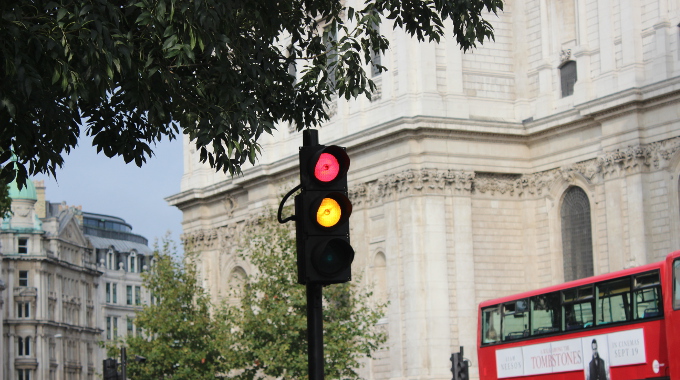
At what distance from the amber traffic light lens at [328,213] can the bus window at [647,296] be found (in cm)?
1750

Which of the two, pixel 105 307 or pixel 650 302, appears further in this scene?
pixel 105 307

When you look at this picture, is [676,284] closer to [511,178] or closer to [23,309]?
[511,178]

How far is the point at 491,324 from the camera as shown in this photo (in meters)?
35.8

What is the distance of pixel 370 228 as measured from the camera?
56281 mm

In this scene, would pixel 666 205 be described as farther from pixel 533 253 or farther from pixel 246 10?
pixel 246 10

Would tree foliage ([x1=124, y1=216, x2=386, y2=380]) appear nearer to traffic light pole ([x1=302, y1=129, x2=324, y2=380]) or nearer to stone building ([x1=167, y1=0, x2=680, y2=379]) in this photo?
stone building ([x1=167, y1=0, x2=680, y2=379])

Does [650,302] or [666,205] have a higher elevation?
[666,205]

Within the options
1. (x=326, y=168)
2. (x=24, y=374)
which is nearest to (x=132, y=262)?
(x=24, y=374)

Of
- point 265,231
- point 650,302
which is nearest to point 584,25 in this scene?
point 265,231

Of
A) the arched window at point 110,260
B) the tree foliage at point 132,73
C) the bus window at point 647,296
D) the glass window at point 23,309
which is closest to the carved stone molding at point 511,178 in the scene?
the bus window at point 647,296

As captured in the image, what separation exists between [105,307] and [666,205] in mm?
105364

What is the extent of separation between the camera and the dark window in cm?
5319

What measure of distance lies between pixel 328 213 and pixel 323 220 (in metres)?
0.08

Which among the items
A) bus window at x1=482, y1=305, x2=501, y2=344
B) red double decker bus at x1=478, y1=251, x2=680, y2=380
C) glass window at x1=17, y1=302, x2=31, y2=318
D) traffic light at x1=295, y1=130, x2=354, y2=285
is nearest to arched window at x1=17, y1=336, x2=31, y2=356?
glass window at x1=17, y1=302, x2=31, y2=318
